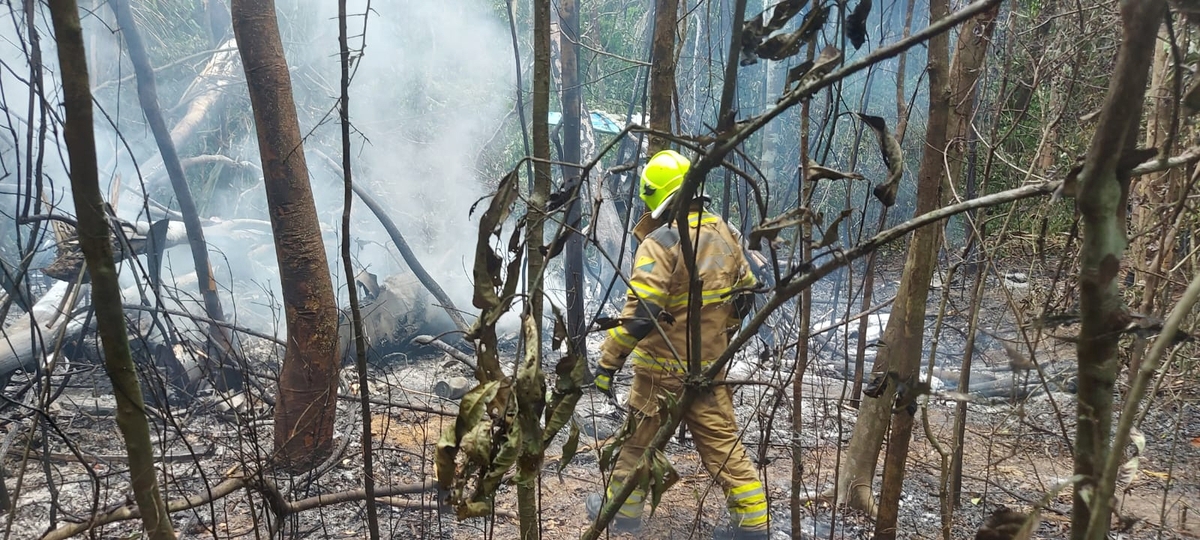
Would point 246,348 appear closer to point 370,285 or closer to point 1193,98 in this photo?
point 370,285

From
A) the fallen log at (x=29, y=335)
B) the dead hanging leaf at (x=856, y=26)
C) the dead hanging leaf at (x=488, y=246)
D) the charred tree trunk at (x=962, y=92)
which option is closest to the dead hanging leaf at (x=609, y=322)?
the dead hanging leaf at (x=488, y=246)

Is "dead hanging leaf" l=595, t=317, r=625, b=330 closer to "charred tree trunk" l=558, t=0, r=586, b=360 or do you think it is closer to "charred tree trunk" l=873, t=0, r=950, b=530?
"charred tree trunk" l=873, t=0, r=950, b=530

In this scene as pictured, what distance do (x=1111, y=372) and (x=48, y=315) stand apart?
285 inches

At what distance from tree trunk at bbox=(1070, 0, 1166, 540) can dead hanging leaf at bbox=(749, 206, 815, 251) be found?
1.36 ft

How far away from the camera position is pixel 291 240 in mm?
3680

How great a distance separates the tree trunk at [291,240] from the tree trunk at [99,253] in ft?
7.11

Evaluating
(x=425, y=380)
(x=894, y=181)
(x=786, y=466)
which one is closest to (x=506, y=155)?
(x=425, y=380)

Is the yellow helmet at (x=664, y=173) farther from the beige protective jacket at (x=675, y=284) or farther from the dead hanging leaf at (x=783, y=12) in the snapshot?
the dead hanging leaf at (x=783, y=12)

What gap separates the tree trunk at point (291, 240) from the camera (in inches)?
138

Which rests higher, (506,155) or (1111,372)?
(506,155)

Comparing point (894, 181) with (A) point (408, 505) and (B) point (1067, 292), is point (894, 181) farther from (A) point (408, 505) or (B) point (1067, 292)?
(A) point (408, 505)

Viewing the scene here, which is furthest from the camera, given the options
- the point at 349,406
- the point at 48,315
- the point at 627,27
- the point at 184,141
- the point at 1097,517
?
the point at 627,27

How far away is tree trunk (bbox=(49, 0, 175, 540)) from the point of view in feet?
3.89

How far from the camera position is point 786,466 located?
14.7 feet
